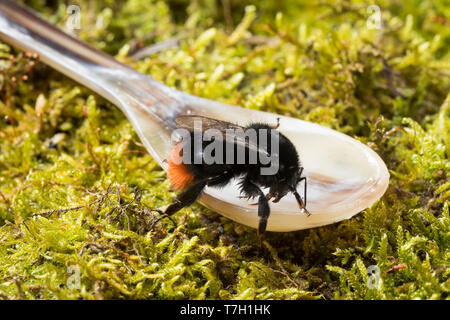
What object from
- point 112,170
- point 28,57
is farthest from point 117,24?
point 112,170

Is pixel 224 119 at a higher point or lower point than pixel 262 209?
higher

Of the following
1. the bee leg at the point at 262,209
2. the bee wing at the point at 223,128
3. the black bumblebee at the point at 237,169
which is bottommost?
the bee leg at the point at 262,209

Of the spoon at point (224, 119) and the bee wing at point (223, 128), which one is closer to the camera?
the bee wing at point (223, 128)

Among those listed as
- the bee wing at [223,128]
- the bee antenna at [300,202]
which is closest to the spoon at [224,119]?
the bee antenna at [300,202]

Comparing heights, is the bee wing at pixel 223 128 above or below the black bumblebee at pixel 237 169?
above

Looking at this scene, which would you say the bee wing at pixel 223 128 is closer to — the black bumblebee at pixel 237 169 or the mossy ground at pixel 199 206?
the black bumblebee at pixel 237 169

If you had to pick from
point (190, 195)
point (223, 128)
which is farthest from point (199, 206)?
point (223, 128)

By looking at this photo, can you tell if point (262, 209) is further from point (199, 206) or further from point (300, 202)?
point (199, 206)
